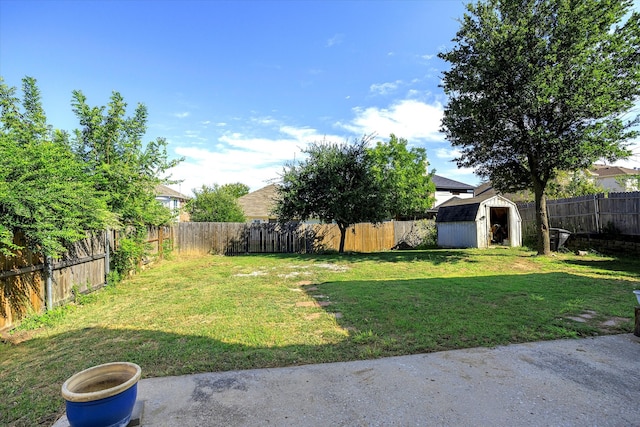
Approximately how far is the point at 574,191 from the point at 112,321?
952 inches

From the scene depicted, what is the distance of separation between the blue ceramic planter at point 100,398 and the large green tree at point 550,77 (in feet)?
37.4

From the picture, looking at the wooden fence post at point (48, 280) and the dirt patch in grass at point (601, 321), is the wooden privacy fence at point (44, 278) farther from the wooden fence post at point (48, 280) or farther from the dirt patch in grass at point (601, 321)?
the dirt patch in grass at point (601, 321)

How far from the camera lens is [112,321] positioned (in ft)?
16.1

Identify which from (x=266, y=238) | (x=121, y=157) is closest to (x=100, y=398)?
(x=121, y=157)

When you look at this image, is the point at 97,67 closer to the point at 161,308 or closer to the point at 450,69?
the point at 161,308

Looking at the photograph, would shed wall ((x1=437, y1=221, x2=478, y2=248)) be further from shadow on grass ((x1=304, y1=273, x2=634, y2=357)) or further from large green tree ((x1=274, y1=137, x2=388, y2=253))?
shadow on grass ((x1=304, y1=273, x2=634, y2=357))

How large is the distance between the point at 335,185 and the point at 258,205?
14575 mm

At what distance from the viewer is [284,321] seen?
15.5 ft

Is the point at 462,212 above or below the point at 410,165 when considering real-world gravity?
below

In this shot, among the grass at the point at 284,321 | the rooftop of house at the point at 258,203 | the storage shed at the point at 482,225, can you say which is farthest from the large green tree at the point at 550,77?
the rooftop of house at the point at 258,203

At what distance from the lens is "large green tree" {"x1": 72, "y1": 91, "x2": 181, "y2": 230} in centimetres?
720

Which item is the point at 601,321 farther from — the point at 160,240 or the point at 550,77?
the point at 160,240

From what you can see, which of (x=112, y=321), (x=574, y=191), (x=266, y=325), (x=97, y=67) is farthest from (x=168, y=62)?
(x=574, y=191)

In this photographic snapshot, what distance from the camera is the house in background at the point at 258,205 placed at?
25.7 m
